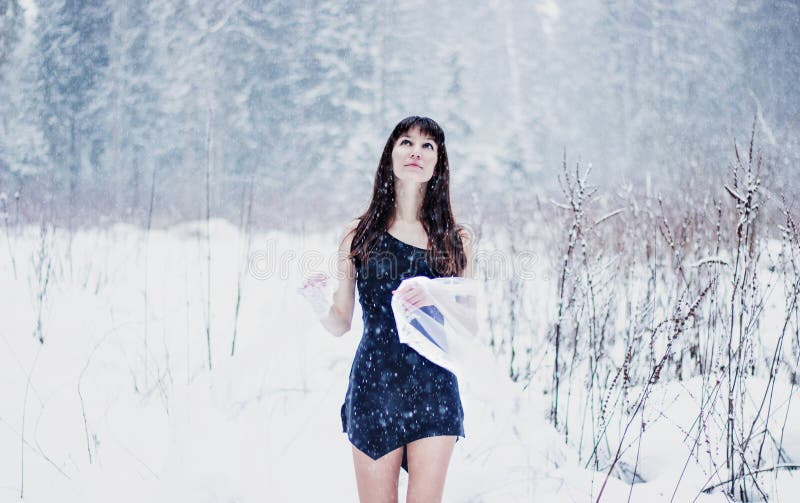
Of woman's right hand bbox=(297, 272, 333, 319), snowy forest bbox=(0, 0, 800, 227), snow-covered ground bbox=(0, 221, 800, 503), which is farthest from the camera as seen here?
snowy forest bbox=(0, 0, 800, 227)

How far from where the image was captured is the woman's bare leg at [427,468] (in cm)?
113

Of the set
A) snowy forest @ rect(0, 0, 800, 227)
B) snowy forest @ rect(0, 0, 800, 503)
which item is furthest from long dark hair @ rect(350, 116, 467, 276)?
snowy forest @ rect(0, 0, 800, 227)

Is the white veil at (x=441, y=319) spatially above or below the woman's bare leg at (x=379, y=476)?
above

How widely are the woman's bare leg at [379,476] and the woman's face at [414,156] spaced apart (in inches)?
27.7

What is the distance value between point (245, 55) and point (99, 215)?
6.16 metres

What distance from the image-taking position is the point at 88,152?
8625 millimetres

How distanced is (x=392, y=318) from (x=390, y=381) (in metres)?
0.16

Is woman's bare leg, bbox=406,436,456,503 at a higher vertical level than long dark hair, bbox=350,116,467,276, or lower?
lower

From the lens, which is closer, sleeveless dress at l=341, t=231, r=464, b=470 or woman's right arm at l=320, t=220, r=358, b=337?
sleeveless dress at l=341, t=231, r=464, b=470

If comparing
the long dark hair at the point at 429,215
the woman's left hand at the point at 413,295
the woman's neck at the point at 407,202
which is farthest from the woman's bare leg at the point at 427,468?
the woman's neck at the point at 407,202

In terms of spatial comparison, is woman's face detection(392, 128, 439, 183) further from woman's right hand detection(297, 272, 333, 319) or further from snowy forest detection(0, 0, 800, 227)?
snowy forest detection(0, 0, 800, 227)

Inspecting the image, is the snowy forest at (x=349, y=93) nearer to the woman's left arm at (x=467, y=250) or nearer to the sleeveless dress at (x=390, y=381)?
the sleeveless dress at (x=390, y=381)

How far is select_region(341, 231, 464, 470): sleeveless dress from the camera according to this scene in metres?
1.15

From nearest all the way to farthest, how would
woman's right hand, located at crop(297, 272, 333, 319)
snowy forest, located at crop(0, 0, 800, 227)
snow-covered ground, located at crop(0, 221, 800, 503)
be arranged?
1. woman's right hand, located at crop(297, 272, 333, 319)
2. snow-covered ground, located at crop(0, 221, 800, 503)
3. snowy forest, located at crop(0, 0, 800, 227)
